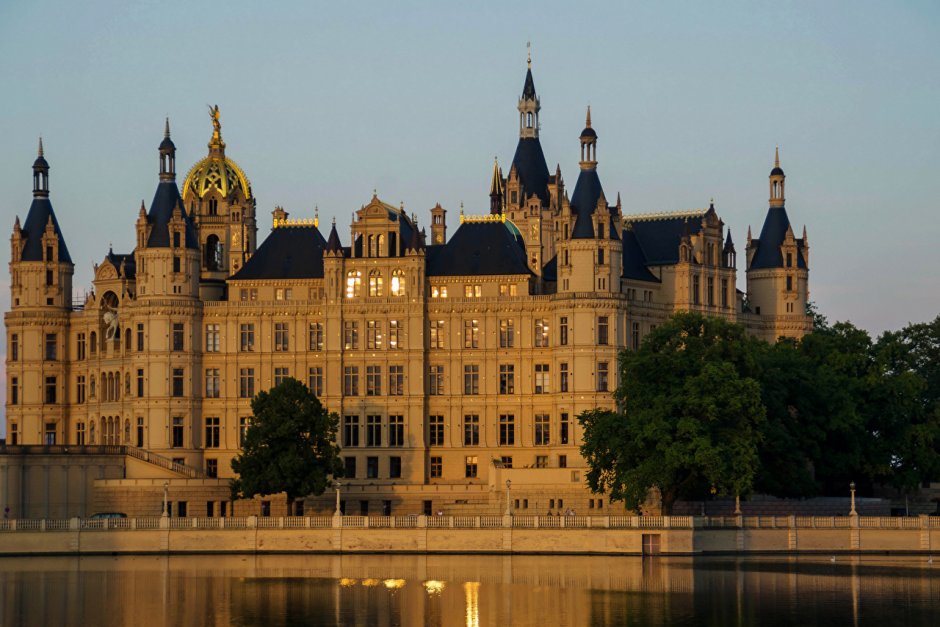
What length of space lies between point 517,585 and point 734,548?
56.1 feet

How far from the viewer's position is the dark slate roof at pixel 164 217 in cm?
13812

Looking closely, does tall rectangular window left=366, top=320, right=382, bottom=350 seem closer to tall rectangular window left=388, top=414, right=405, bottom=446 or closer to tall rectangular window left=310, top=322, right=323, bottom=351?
tall rectangular window left=310, top=322, right=323, bottom=351

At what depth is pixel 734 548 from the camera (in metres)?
113

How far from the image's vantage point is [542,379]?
13600 cm

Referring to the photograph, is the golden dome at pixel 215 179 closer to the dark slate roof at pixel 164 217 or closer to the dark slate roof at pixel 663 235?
the dark slate roof at pixel 164 217

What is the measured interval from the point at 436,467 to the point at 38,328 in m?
25.8

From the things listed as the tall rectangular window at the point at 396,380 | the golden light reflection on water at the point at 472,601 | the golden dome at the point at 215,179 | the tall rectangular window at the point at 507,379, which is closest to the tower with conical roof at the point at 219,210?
the golden dome at the point at 215,179

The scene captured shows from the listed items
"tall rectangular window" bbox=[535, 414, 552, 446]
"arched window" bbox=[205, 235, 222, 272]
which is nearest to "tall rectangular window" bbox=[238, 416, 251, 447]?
"arched window" bbox=[205, 235, 222, 272]

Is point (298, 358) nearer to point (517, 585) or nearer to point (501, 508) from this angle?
point (501, 508)

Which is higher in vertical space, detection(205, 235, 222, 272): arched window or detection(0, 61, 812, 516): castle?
detection(205, 235, 222, 272): arched window

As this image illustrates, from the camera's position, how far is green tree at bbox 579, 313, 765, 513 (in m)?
114

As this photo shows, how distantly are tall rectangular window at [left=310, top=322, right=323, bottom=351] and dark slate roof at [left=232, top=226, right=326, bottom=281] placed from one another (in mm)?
2786

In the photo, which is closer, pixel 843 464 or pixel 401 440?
pixel 843 464

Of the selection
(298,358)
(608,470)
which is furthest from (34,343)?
(608,470)
